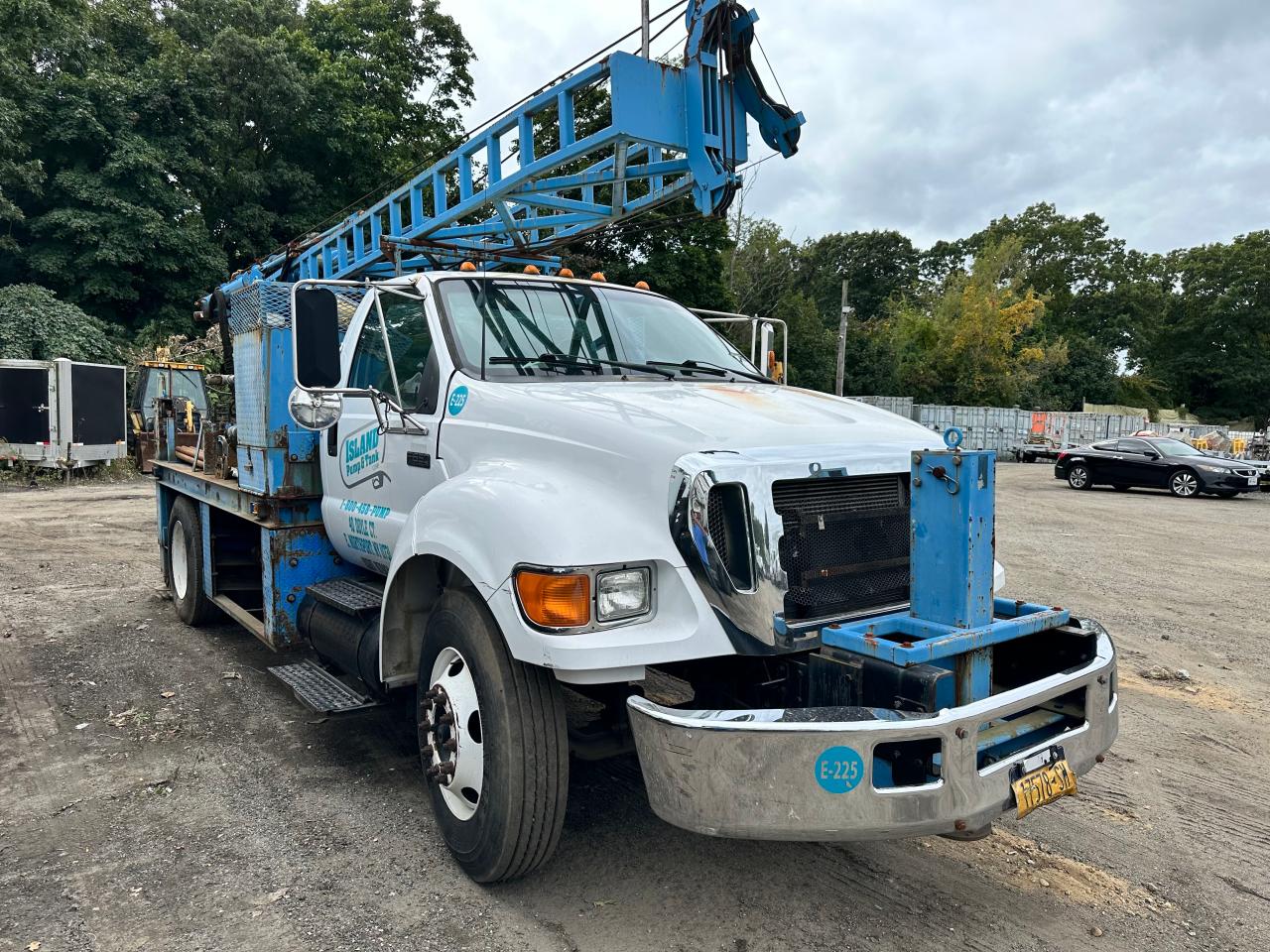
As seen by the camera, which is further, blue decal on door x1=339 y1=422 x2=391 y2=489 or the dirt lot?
blue decal on door x1=339 y1=422 x2=391 y2=489

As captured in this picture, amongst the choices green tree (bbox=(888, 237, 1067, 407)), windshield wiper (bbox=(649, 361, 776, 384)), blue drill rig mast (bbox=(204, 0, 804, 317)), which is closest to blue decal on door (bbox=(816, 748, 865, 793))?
windshield wiper (bbox=(649, 361, 776, 384))

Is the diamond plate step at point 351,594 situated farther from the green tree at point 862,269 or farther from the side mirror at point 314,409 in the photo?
the green tree at point 862,269

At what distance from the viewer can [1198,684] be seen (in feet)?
18.7

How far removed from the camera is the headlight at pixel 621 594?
8.79 feet

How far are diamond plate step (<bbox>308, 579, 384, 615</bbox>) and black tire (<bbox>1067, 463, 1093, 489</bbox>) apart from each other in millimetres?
19745

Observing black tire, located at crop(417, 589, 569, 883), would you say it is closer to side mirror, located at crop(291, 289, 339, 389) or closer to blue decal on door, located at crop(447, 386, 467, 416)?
blue decal on door, located at crop(447, 386, 467, 416)

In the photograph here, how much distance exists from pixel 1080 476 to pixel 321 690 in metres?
20.4

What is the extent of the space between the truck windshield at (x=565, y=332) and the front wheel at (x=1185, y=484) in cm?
1791

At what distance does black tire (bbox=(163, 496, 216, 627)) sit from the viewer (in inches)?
254

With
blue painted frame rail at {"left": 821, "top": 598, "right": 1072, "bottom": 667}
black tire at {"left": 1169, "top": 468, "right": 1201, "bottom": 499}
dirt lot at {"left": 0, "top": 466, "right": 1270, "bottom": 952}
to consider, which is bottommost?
dirt lot at {"left": 0, "top": 466, "right": 1270, "bottom": 952}

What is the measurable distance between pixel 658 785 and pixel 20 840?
8.85ft

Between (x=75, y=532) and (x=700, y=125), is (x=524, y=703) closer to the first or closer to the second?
(x=700, y=125)

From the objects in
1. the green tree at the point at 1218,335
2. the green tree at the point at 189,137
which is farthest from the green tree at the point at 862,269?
the green tree at the point at 189,137

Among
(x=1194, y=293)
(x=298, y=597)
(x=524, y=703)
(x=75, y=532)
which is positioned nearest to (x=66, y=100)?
(x=75, y=532)
